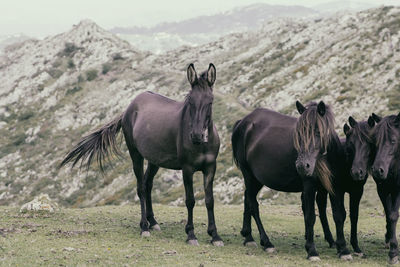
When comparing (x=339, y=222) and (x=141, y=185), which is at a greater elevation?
(x=339, y=222)

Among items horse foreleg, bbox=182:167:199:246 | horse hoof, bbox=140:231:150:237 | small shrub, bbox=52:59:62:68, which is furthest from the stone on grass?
small shrub, bbox=52:59:62:68

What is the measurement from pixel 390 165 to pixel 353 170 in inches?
35.0

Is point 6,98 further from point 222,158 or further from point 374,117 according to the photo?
point 374,117

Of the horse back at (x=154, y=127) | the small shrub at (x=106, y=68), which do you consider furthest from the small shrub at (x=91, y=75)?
the horse back at (x=154, y=127)

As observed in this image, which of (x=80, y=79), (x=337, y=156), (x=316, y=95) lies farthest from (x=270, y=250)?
(x=80, y=79)

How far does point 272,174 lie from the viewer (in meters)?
11.2

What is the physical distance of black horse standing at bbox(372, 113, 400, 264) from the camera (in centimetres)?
984

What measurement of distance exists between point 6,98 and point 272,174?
84.1 m

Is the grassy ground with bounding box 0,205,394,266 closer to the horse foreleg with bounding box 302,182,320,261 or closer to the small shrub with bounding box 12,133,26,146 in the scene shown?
the horse foreleg with bounding box 302,182,320,261

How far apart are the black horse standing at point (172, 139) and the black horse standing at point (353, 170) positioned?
304cm

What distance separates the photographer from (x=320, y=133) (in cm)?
988

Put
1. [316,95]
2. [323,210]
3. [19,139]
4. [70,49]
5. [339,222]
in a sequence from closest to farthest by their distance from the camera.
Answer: [339,222] → [323,210] → [316,95] → [19,139] → [70,49]

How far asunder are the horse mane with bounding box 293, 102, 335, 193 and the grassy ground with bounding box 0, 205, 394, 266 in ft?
6.37

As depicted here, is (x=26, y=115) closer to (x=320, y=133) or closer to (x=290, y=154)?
(x=290, y=154)
